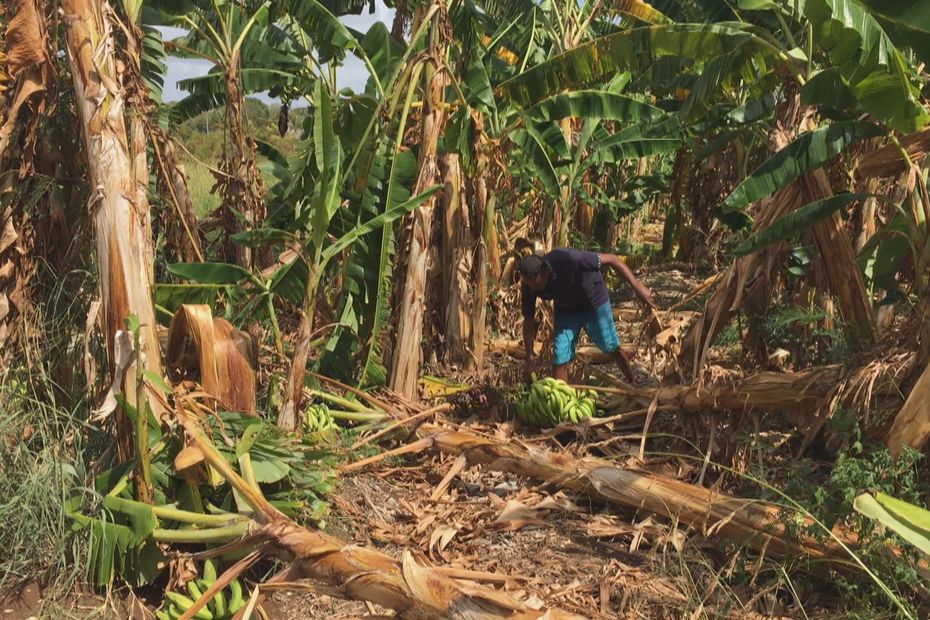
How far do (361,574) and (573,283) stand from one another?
3436mm

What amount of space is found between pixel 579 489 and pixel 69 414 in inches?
110

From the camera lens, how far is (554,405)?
5887mm

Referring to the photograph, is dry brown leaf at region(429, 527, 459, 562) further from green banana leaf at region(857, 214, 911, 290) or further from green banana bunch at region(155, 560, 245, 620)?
green banana leaf at region(857, 214, 911, 290)

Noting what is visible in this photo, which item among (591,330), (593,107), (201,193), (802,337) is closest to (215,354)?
(591,330)

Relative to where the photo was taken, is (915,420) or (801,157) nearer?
(915,420)

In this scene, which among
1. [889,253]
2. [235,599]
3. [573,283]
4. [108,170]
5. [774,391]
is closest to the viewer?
[235,599]

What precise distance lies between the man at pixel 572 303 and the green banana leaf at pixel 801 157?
1.48 meters

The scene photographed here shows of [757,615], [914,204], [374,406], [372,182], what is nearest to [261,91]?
[372,182]

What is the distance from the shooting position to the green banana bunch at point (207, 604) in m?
3.85

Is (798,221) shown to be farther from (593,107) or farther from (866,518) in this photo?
(593,107)

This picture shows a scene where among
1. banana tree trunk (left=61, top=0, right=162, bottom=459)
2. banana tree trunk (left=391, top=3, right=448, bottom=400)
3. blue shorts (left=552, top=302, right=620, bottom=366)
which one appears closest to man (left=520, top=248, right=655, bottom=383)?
blue shorts (left=552, top=302, right=620, bottom=366)

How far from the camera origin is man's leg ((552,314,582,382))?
6586 millimetres

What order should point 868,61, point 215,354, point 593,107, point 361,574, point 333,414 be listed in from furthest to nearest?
point 593,107, point 333,414, point 215,354, point 868,61, point 361,574

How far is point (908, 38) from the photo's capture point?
478cm
